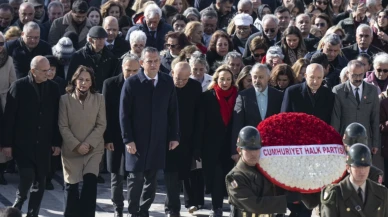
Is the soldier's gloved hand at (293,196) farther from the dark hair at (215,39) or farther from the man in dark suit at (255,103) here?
the dark hair at (215,39)

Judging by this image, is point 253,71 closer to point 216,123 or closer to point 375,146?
point 216,123

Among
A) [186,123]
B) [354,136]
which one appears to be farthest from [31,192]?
[354,136]

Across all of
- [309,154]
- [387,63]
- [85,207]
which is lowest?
[85,207]

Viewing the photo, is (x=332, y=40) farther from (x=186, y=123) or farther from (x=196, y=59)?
(x=186, y=123)

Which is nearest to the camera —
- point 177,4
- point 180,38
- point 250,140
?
A: point 250,140

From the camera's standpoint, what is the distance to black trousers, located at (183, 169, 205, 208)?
1361cm

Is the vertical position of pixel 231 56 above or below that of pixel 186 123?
above

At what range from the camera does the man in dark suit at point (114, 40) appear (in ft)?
51.1

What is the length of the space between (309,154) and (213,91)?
3929 mm

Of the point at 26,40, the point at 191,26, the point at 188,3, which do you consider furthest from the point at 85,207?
the point at 188,3

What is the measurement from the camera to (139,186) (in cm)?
1254

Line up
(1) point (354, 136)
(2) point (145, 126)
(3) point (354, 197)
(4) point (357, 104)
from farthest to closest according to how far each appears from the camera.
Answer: (4) point (357, 104), (2) point (145, 126), (1) point (354, 136), (3) point (354, 197)

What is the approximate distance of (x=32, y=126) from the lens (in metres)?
12.6

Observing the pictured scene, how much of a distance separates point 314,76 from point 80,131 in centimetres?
284
